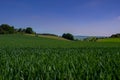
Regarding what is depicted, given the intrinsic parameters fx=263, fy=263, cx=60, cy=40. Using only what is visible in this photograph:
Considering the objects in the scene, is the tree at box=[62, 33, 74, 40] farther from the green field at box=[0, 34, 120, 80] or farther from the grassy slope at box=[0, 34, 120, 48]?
the green field at box=[0, 34, 120, 80]

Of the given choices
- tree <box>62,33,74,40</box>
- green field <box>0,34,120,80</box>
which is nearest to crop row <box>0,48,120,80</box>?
green field <box>0,34,120,80</box>

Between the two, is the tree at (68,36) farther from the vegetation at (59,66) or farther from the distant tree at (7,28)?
the vegetation at (59,66)

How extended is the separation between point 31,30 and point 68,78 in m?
107

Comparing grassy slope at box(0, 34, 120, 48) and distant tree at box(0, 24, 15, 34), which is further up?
distant tree at box(0, 24, 15, 34)

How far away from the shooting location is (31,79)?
3.58 meters

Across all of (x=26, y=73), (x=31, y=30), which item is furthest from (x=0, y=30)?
(x=26, y=73)

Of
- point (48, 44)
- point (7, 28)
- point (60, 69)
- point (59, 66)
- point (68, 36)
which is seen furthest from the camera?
point (7, 28)

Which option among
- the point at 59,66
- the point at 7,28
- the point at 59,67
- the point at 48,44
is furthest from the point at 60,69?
the point at 7,28

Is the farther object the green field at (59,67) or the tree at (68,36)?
the tree at (68,36)

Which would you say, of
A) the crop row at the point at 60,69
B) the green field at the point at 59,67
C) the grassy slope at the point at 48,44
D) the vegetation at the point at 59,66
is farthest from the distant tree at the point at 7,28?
the crop row at the point at 60,69

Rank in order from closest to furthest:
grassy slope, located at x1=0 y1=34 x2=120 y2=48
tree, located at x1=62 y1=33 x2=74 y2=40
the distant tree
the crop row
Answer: the crop row → grassy slope, located at x1=0 y1=34 x2=120 y2=48 → tree, located at x1=62 y1=33 x2=74 y2=40 → the distant tree

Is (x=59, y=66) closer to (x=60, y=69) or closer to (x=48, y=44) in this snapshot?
(x=60, y=69)

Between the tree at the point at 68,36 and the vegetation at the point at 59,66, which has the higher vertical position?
the vegetation at the point at 59,66

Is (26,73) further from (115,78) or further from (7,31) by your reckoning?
(7,31)
